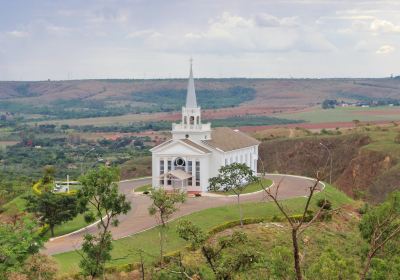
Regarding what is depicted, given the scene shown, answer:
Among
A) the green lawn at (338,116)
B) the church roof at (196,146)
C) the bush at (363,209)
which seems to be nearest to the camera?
the bush at (363,209)

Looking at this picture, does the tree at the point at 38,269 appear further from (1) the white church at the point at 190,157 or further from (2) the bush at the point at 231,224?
(1) the white church at the point at 190,157

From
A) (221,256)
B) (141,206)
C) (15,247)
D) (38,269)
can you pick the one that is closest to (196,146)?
(141,206)

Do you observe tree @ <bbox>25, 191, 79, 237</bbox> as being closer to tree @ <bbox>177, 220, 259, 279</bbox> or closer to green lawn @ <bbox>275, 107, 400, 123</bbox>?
tree @ <bbox>177, 220, 259, 279</bbox>

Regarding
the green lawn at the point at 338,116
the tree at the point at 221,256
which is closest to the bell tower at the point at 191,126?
the tree at the point at 221,256

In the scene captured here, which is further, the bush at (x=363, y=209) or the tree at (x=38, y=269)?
the bush at (x=363, y=209)

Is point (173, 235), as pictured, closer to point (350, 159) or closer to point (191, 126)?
point (191, 126)

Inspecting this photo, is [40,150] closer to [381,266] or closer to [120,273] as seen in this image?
[120,273]

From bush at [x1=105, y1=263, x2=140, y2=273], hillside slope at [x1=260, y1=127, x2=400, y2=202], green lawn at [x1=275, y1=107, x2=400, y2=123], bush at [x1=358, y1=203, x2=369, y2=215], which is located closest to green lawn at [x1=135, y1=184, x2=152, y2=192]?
bush at [x1=358, y1=203, x2=369, y2=215]
